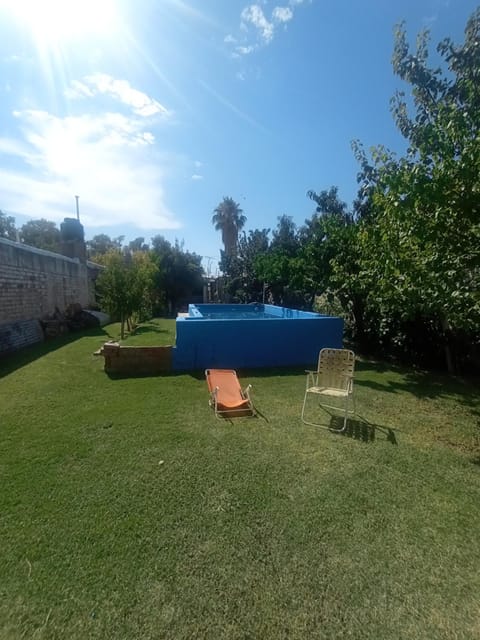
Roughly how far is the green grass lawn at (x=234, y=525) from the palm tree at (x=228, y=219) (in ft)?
99.3

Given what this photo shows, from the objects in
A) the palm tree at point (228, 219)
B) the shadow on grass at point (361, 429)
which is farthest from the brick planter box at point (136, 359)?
the palm tree at point (228, 219)

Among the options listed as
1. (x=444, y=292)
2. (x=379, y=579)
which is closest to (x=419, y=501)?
(x=379, y=579)

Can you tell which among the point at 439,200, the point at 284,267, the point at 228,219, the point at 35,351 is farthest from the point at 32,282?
the point at 228,219

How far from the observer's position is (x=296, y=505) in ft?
9.23

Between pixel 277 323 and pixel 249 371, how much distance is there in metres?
1.44

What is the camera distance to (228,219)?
109 ft

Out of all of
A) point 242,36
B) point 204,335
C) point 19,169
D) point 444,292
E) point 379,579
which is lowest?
point 379,579

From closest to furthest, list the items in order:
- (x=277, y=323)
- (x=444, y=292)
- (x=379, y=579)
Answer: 1. (x=379, y=579)
2. (x=444, y=292)
3. (x=277, y=323)

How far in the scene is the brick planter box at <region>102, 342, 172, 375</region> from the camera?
6.79 metres

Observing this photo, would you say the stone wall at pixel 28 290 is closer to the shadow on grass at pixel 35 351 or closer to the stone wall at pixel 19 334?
the stone wall at pixel 19 334

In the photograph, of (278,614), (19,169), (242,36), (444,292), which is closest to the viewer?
(278,614)

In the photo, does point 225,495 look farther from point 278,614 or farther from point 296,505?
point 278,614

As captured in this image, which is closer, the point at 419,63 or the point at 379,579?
the point at 379,579

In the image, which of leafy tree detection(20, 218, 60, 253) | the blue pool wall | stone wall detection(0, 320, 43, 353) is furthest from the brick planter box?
leafy tree detection(20, 218, 60, 253)
